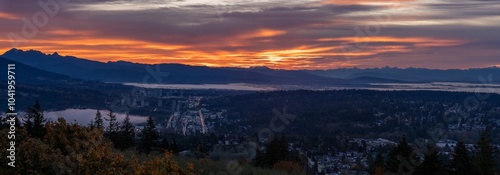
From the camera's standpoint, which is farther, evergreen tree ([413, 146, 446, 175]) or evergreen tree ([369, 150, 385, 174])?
evergreen tree ([369, 150, 385, 174])

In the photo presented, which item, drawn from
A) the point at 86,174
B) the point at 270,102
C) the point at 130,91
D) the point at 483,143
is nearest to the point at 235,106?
the point at 270,102

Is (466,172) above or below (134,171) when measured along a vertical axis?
below

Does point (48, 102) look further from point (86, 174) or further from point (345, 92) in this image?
point (86, 174)

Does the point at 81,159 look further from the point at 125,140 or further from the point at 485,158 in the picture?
the point at 485,158

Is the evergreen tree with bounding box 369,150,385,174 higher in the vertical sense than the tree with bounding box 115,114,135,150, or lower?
lower

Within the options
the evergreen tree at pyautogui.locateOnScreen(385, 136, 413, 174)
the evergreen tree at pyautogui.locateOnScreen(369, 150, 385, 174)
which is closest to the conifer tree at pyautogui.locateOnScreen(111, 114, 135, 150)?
the evergreen tree at pyautogui.locateOnScreen(369, 150, 385, 174)

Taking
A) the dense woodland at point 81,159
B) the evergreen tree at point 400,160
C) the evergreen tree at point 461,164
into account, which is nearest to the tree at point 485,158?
the evergreen tree at point 461,164

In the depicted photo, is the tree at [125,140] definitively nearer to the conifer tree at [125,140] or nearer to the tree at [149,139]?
the conifer tree at [125,140]

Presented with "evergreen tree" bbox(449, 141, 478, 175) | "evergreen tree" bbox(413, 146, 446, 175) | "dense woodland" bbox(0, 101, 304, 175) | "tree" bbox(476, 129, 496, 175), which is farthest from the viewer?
"tree" bbox(476, 129, 496, 175)

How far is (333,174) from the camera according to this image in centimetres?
4422

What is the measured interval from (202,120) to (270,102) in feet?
117

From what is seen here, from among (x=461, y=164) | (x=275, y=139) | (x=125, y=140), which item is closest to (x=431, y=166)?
(x=461, y=164)

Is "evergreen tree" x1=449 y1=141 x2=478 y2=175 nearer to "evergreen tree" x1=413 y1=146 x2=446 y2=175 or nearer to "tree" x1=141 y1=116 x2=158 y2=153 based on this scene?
"evergreen tree" x1=413 y1=146 x2=446 y2=175

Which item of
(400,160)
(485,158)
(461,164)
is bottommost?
(485,158)
